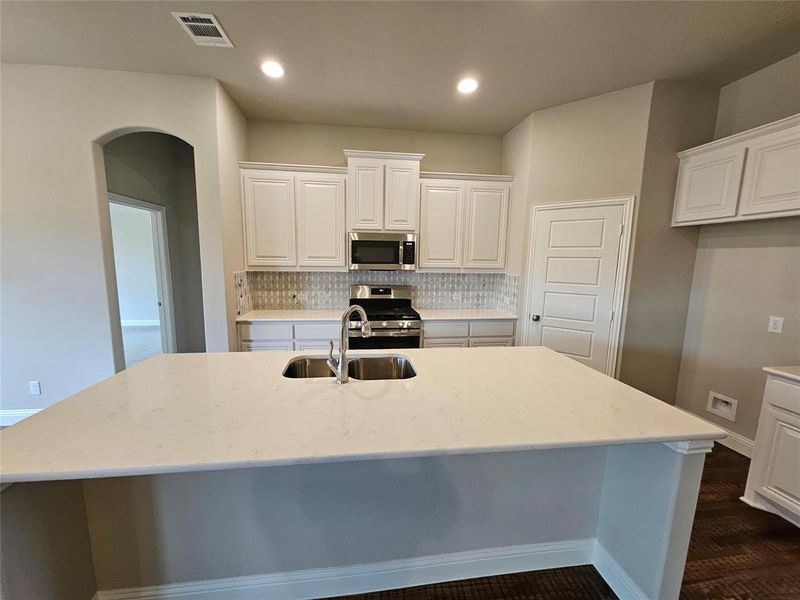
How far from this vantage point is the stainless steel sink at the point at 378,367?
1.85 meters

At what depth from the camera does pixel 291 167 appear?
10.7 feet

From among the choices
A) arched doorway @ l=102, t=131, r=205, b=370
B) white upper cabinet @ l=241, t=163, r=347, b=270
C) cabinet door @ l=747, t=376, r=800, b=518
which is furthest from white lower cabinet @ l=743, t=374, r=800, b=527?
arched doorway @ l=102, t=131, r=205, b=370

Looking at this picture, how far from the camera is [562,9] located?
72.4 inches

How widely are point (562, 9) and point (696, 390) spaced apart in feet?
10.2

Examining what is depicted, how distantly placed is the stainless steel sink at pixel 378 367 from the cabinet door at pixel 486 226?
2.09 meters

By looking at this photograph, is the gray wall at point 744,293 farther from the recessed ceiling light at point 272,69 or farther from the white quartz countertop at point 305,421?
the recessed ceiling light at point 272,69

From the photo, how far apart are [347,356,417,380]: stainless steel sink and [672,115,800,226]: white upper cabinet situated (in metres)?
2.63

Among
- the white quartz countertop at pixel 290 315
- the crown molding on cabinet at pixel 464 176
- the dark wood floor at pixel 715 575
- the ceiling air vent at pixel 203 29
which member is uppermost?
the ceiling air vent at pixel 203 29

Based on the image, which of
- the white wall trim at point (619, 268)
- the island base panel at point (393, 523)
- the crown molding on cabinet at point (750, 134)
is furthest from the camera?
the white wall trim at point (619, 268)

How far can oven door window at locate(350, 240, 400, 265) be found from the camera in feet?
11.2

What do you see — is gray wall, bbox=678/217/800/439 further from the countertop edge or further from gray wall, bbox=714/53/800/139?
the countertop edge

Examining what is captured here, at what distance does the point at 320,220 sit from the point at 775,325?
382 cm

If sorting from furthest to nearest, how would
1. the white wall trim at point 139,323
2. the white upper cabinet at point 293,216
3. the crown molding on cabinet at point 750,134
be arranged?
the white wall trim at point 139,323 < the white upper cabinet at point 293,216 < the crown molding on cabinet at point 750,134

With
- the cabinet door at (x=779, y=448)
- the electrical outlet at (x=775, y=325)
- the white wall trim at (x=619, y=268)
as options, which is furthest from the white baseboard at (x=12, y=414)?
the electrical outlet at (x=775, y=325)
